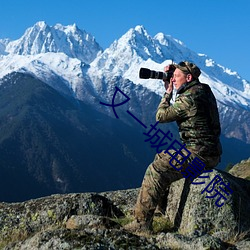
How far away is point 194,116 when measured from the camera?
32.4ft

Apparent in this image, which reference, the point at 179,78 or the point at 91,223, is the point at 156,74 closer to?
the point at 179,78

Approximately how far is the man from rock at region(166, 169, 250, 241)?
0.77m

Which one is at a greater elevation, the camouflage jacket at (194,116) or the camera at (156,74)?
the camera at (156,74)

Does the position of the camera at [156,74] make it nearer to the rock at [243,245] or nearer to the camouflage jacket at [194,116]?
the camouflage jacket at [194,116]

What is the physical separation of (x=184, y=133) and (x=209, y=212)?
1.78 meters

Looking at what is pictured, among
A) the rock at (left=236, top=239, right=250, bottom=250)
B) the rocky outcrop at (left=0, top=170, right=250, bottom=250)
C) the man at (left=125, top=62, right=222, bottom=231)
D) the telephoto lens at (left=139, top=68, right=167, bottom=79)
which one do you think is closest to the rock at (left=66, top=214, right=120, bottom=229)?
the rocky outcrop at (left=0, top=170, right=250, bottom=250)

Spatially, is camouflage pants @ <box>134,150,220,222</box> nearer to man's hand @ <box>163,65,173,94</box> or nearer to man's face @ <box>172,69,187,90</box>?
man's hand @ <box>163,65,173,94</box>

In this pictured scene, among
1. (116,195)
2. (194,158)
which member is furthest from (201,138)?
(116,195)

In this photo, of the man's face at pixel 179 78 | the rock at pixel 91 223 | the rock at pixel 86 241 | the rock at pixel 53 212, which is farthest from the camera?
the rock at pixel 53 212

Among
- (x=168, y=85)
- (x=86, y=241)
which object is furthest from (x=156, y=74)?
(x=86, y=241)

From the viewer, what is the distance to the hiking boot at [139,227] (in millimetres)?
9844

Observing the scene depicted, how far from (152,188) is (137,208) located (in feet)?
1.80

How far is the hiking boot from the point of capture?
32.3 ft

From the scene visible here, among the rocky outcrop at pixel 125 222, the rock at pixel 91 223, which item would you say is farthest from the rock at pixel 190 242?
the rock at pixel 91 223
